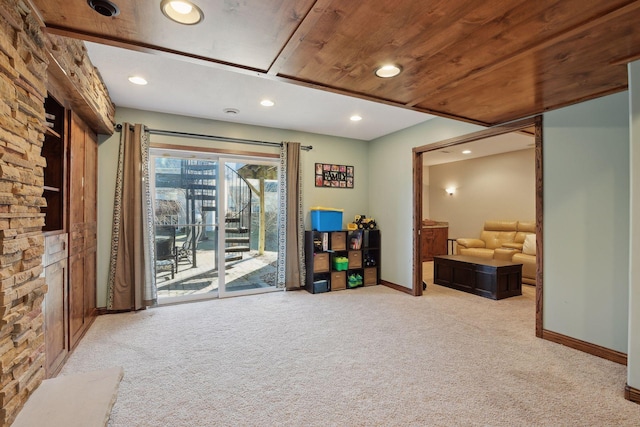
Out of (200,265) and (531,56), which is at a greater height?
(531,56)

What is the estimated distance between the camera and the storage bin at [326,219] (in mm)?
4641

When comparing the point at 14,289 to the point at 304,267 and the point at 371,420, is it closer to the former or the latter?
the point at 371,420

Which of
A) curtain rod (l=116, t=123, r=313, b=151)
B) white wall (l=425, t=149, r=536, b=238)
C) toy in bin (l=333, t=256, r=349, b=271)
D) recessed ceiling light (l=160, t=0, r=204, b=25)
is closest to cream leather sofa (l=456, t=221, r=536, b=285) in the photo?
white wall (l=425, t=149, r=536, b=238)

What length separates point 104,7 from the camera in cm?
137

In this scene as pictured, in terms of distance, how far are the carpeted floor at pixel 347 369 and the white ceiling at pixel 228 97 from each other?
2153mm

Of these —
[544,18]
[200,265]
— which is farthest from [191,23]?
[200,265]

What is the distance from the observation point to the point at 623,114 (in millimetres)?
2395

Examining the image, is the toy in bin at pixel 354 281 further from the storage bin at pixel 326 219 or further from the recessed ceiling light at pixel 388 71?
the recessed ceiling light at pixel 388 71

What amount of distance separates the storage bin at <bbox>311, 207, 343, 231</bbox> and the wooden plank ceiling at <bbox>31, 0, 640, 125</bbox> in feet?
8.26

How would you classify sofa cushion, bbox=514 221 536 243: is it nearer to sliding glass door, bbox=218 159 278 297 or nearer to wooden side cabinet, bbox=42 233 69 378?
sliding glass door, bbox=218 159 278 297

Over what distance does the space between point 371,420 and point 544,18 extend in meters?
2.27

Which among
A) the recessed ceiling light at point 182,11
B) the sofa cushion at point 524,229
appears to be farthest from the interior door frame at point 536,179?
the recessed ceiling light at point 182,11

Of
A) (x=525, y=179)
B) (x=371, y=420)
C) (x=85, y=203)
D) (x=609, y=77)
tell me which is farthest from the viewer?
(x=525, y=179)

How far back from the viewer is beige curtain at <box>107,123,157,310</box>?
3.60 meters
